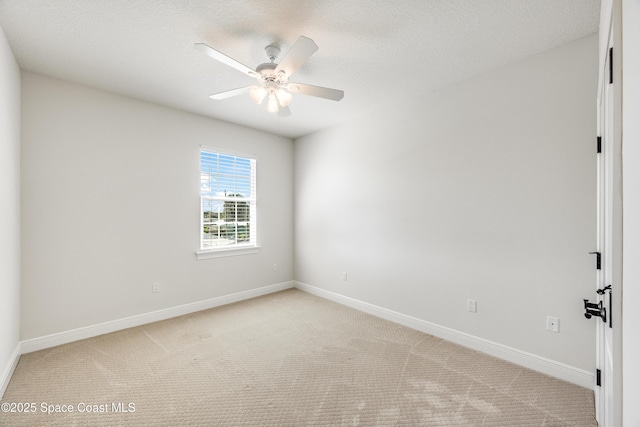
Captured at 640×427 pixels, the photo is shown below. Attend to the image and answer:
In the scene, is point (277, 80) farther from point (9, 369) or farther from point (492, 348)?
point (9, 369)

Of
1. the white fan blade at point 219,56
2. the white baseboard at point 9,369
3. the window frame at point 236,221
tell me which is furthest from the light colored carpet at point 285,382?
the white fan blade at point 219,56

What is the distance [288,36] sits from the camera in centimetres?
207

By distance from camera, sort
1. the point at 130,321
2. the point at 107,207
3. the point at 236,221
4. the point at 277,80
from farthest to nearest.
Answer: the point at 236,221 < the point at 130,321 < the point at 107,207 < the point at 277,80

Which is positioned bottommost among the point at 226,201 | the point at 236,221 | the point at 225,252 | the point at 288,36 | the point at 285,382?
Answer: the point at 285,382

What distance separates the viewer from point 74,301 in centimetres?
282

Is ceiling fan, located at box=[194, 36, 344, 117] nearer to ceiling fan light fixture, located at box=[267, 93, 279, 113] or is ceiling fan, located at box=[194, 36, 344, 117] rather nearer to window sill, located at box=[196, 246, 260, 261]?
ceiling fan light fixture, located at box=[267, 93, 279, 113]

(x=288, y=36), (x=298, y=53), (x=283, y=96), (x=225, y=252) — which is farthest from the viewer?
(x=225, y=252)

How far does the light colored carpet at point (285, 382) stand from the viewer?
1.78 metres

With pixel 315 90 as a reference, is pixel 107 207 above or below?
below

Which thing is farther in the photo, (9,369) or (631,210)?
(9,369)

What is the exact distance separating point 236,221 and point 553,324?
3.73 m

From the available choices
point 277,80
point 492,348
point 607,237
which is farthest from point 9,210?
point 492,348

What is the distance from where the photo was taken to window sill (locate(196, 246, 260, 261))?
147 inches

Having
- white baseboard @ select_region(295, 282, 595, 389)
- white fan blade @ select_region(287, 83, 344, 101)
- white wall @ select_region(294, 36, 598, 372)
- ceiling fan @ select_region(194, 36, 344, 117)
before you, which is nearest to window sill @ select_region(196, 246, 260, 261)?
white wall @ select_region(294, 36, 598, 372)
